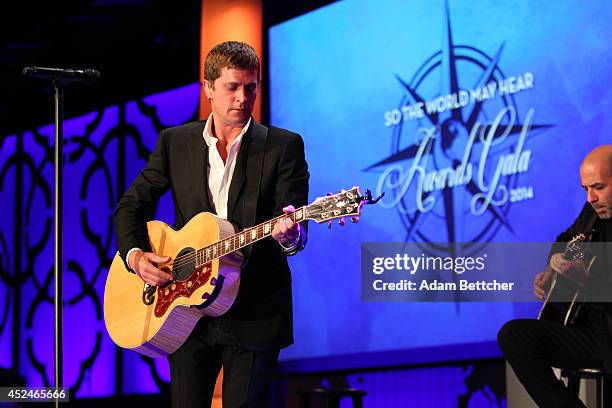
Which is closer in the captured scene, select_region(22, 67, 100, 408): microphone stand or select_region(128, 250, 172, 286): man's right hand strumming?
select_region(128, 250, 172, 286): man's right hand strumming

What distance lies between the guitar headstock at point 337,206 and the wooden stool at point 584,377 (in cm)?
143

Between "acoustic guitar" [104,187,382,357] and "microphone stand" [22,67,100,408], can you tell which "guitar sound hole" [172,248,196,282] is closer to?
"acoustic guitar" [104,187,382,357]

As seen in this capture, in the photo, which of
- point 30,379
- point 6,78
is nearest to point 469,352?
point 30,379

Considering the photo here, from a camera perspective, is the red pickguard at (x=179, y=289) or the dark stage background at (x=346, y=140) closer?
the red pickguard at (x=179, y=289)

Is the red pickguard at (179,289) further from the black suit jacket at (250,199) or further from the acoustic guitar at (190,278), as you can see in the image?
the black suit jacket at (250,199)

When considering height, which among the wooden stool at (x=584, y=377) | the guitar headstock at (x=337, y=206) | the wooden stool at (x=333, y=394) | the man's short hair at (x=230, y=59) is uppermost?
the man's short hair at (x=230, y=59)

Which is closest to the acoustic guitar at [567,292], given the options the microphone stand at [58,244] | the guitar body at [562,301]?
the guitar body at [562,301]

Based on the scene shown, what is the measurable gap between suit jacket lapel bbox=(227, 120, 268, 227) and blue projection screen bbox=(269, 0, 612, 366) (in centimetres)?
254

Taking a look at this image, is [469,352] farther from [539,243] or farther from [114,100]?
[114,100]

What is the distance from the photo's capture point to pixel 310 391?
5395mm

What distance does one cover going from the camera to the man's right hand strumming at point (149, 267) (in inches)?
131

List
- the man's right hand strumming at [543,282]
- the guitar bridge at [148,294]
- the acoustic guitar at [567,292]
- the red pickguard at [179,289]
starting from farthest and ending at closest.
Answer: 1. the man's right hand strumming at [543,282]
2. the acoustic guitar at [567,292]
3. the guitar bridge at [148,294]
4. the red pickguard at [179,289]

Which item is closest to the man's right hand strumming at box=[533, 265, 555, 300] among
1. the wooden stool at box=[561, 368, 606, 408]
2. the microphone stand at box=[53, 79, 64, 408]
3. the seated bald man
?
the seated bald man

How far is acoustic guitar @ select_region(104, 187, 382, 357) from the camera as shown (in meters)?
3.09
